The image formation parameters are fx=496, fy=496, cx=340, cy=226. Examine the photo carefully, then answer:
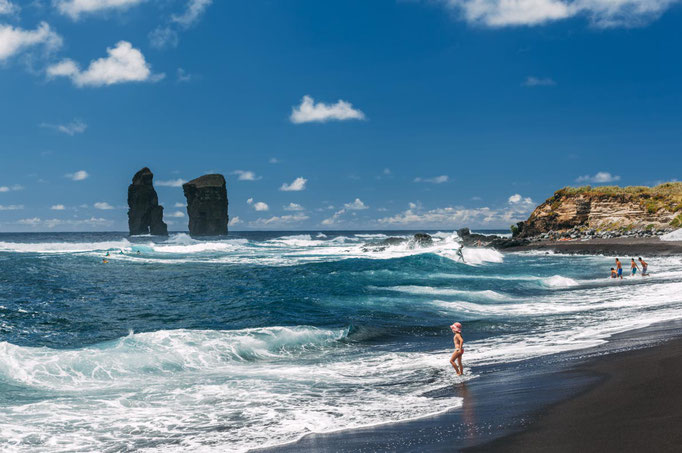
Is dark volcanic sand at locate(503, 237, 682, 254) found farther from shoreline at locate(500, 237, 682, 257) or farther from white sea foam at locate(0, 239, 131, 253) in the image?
white sea foam at locate(0, 239, 131, 253)

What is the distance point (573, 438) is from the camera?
5145 mm

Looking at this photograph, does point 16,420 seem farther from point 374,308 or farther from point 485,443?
point 374,308

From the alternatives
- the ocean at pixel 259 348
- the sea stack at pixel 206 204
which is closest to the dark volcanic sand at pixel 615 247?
the ocean at pixel 259 348

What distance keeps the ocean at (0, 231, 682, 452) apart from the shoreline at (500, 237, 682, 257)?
51.4 feet

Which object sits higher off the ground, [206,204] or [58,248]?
[206,204]

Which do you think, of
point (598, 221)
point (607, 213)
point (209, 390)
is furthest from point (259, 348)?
point (607, 213)

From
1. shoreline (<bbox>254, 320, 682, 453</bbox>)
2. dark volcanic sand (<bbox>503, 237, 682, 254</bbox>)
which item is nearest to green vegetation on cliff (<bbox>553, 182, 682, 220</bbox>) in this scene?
dark volcanic sand (<bbox>503, 237, 682, 254</bbox>)

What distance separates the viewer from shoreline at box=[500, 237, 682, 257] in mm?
40062

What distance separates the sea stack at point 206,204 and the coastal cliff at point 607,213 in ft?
288

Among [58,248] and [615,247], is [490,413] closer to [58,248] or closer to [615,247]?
[615,247]

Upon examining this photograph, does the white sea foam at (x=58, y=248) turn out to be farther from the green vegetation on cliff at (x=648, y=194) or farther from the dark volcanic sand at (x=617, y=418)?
the dark volcanic sand at (x=617, y=418)

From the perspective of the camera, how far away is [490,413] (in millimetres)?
6457

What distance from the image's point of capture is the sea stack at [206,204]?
131625 mm

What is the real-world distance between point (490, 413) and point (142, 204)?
470ft
